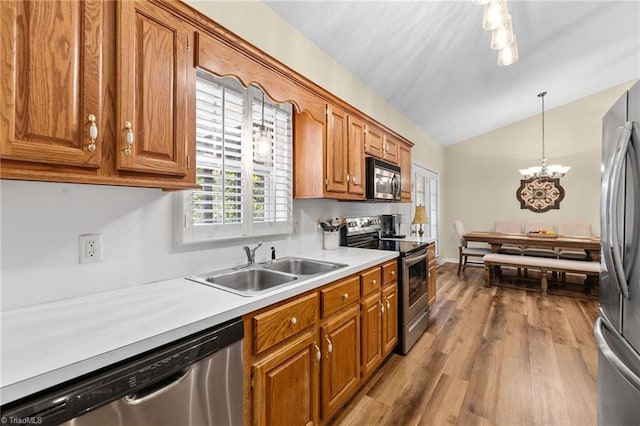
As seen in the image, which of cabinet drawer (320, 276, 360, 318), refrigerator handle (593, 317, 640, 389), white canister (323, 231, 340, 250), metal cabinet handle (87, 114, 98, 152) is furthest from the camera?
white canister (323, 231, 340, 250)

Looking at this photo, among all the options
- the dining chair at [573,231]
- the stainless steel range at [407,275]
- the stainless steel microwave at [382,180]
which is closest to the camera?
the stainless steel range at [407,275]

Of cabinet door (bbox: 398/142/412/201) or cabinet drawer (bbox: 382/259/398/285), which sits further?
cabinet door (bbox: 398/142/412/201)

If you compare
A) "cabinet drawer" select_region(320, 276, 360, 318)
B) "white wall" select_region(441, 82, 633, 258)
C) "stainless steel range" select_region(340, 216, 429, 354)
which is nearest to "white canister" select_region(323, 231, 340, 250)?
"stainless steel range" select_region(340, 216, 429, 354)

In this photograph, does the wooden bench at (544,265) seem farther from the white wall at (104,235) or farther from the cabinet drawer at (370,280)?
the white wall at (104,235)

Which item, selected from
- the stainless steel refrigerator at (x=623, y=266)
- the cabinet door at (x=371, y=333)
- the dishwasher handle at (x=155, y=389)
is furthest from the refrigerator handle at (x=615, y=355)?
the dishwasher handle at (x=155, y=389)

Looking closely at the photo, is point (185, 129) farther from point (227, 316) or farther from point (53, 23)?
point (227, 316)

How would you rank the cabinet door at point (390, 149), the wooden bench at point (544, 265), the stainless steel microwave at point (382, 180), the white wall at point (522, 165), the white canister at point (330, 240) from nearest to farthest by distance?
the white canister at point (330, 240), the stainless steel microwave at point (382, 180), the cabinet door at point (390, 149), the wooden bench at point (544, 265), the white wall at point (522, 165)

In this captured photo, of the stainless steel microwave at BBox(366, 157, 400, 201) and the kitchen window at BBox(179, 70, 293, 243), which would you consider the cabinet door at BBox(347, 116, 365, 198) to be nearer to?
the stainless steel microwave at BBox(366, 157, 400, 201)

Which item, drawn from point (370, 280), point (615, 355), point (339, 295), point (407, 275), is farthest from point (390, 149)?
point (615, 355)

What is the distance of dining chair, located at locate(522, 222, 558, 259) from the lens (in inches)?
202

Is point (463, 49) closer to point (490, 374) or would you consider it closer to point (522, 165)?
point (490, 374)

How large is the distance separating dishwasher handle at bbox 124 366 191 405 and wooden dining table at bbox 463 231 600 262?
5.46 meters

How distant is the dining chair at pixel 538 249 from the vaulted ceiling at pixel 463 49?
8.05ft

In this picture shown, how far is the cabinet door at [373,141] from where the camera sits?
277 centimetres
